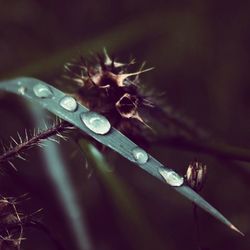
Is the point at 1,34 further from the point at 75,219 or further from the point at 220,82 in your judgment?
the point at 75,219

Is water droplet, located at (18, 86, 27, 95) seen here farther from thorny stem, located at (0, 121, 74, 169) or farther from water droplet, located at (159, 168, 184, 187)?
water droplet, located at (159, 168, 184, 187)

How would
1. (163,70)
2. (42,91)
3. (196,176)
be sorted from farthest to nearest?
(163,70)
(42,91)
(196,176)

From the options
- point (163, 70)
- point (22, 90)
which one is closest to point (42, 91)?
point (22, 90)

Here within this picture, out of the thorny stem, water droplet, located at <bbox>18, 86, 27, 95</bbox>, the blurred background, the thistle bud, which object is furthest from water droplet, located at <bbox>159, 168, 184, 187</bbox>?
the blurred background

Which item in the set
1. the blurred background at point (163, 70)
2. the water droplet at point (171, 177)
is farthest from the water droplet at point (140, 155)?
the blurred background at point (163, 70)

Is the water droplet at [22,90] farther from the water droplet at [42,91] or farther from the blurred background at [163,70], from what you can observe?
the blurred background at [163,70]

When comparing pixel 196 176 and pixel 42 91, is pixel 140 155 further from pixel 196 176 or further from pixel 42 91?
pixel 42 91

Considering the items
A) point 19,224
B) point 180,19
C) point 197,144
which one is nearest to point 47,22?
point 180,19
